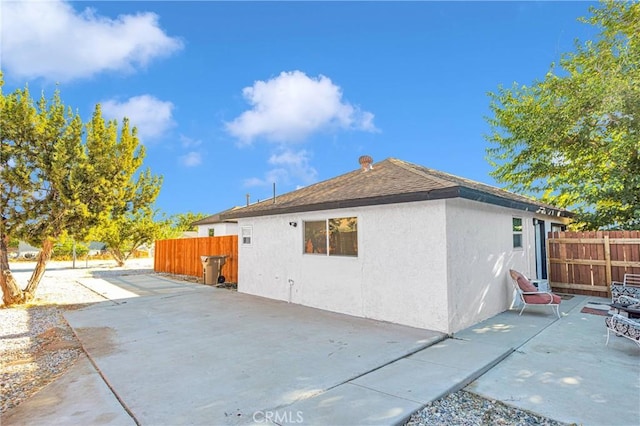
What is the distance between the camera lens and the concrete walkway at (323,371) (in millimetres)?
3465

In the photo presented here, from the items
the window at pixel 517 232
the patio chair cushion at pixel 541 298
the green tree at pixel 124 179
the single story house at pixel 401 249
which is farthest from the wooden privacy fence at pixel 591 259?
the green tree at pixel 124 179

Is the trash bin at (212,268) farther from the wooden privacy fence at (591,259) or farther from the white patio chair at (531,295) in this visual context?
the wooden privacy fence at (591,259)

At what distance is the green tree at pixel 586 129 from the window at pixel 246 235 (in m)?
12.6

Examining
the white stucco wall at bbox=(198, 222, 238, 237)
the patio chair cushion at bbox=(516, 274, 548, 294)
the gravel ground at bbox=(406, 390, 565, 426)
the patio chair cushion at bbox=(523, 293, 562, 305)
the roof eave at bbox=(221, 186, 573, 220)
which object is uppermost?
the roof eave at bbox=(221, 186, 573, 220)

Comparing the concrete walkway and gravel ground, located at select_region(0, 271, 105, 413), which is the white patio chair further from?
gravel ground, located at select_region(0, 271, 105, 413)

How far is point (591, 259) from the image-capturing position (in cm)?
1065

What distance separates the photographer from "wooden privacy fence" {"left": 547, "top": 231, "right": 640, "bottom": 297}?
33.0ft

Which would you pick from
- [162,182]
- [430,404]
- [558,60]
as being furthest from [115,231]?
[558,60]

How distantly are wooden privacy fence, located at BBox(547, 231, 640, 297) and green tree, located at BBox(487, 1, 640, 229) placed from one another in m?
2.60

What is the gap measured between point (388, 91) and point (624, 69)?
8.83m

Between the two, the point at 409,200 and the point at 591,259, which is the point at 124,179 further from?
the point at 591,259

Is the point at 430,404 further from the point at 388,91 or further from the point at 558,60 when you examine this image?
the point at 558,60

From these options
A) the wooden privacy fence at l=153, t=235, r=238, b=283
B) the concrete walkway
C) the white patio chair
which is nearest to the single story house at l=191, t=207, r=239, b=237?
the wooden privacy fence at l=153, t=235, r=238, b=283

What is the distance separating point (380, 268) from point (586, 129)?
12.2 m
